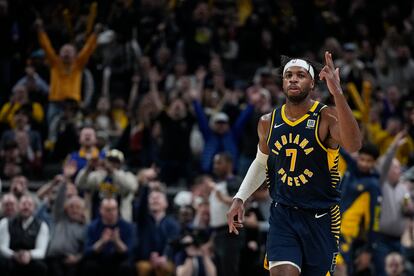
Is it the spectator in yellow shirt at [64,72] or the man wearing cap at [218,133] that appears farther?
the spectator in yellow shirt at [64,72]

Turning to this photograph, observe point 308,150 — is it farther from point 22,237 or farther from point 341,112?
point 22,237

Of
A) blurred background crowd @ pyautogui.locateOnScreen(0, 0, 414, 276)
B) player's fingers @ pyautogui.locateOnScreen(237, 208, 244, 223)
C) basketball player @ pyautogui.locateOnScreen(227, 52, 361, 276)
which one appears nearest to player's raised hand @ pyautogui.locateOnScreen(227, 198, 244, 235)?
player's fingers @ pyautogui.locateOnScreen(237, 208, 244, 223)

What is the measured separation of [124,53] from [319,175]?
406 inches

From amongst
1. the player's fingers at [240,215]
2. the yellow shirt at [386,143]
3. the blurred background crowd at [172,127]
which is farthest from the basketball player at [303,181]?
the yellow shirt at [386,143]

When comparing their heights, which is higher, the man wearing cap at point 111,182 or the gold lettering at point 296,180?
the gold lettering at point 296,180

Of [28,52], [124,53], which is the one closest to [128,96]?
[124,53]

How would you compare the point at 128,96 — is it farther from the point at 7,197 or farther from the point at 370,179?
the point at 370,179

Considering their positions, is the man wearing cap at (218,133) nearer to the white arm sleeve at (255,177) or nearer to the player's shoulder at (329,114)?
the white arm sleeve at (255,177)

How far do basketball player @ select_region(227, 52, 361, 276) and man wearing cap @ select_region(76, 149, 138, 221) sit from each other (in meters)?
6.00

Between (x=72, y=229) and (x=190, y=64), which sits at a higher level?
(x=190, y=64)

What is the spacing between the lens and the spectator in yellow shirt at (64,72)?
54.4ft

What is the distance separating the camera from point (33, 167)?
16078 millimetres

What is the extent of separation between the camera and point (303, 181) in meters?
7.95

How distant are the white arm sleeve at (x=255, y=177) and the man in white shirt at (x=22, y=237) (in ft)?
18.2
